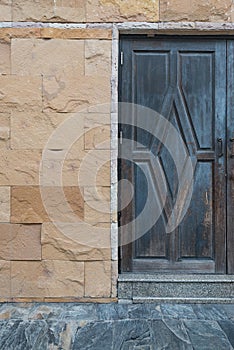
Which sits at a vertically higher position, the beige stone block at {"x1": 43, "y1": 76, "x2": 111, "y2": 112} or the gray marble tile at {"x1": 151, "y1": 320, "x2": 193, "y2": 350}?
the beige stone block at {"x1": 43, "y1": 76, "x2": 111, "y2": 112}

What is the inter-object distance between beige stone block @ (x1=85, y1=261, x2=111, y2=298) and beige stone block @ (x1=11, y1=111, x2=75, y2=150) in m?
0.86

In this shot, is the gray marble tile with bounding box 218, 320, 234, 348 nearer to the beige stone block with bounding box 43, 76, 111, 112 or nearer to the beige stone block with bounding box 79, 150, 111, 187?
the beige stone block with bounding box 79, 150, 111, 187

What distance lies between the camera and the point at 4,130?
2.45 m

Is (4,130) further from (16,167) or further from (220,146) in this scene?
(220,146)

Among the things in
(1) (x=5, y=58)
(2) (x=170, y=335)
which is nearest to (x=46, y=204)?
(1) (x=5, y=58)

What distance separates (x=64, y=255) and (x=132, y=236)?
1.55 ft

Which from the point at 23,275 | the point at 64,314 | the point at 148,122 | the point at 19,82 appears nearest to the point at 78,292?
the point at 64,314

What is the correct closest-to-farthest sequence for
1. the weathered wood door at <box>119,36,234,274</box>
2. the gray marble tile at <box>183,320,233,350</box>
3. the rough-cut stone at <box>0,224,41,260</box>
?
the gray marble tile at <box>183,320,233,350</box> → the rough-cut stone at <box>0,224,41,260</box> → the weathered wood door at <box>119,36,234,274</box>

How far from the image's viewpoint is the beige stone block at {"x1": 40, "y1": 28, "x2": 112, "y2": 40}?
245cm

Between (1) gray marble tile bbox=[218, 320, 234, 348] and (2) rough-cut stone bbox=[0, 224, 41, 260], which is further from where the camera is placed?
(2) rough-cut stone bbox=[0, 224, 41, 260]

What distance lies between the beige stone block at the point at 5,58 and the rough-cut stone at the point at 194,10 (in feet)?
3.39

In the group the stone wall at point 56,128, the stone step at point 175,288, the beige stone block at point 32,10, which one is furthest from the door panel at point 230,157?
the beige stone block at point 32,10

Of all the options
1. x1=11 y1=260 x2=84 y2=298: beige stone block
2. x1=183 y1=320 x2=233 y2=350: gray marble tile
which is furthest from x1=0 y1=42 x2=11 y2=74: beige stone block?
x1=183 y1=320 x2=233 y2=350: gray marble tile

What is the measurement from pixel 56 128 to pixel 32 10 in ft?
2.59
